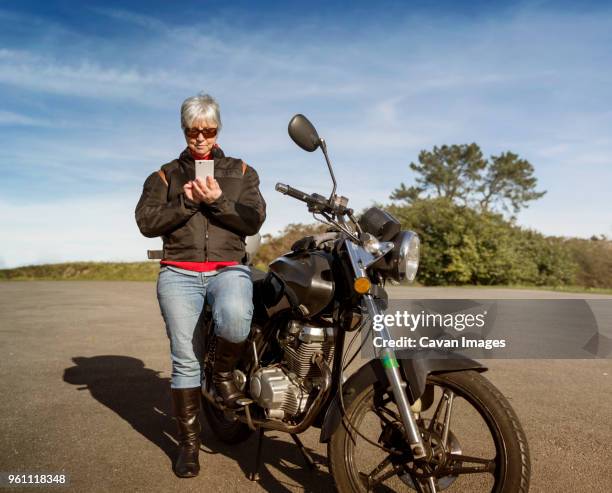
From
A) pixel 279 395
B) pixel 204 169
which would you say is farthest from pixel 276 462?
pixel 204 169

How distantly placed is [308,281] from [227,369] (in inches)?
35.2

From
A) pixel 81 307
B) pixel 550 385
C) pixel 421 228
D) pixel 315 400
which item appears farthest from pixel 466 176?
pixel 315 400

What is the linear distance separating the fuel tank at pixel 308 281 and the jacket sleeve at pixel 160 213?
70cm

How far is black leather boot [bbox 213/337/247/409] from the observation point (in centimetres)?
329

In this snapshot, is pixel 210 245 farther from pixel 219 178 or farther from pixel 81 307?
pixel 81 307

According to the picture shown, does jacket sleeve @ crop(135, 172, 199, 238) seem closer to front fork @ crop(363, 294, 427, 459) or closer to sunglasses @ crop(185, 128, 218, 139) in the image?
sunglasses @ crop(185, 128, 218, 139)

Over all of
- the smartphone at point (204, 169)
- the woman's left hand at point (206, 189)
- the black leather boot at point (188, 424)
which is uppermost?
the smartphone at point (204, 169)

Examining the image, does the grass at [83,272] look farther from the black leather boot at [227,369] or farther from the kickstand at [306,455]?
the kickstand at [306,455]

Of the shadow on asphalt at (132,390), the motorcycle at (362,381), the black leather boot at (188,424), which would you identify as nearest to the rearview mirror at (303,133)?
the motorcycle at (362,381)

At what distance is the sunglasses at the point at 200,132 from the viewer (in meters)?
3.45

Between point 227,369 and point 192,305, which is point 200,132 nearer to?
point 192,305

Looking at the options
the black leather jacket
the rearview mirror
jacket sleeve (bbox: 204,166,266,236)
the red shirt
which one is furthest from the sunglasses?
the rearview mirror

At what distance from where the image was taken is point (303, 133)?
8.81ft

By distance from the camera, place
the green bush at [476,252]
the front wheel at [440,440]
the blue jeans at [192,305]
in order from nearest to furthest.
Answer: the front wheel at [440,440] → the blue jeans at [192,305] → the green bush at [476,252]
